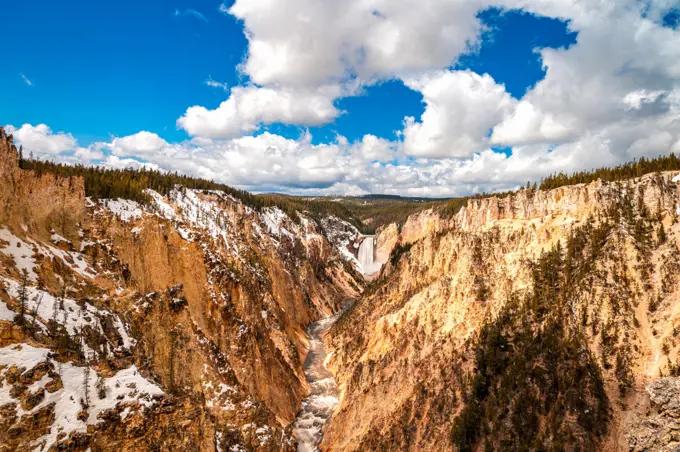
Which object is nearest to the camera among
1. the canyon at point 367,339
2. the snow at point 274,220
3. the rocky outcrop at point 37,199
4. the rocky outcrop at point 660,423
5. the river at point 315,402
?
the canyon at point 367,339

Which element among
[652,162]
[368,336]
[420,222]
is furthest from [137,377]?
[420,222]

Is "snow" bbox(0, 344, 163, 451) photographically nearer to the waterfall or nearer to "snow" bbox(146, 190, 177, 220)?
"snow" bbox(146, 190, 177, 220)

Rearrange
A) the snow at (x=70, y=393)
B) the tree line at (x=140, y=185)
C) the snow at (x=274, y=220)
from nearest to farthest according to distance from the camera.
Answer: the snow at (x=70, y=393), the tree line at (x=140, y=185), the snow at (x=274, y=220)

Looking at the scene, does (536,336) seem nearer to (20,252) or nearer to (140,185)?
(20,252)

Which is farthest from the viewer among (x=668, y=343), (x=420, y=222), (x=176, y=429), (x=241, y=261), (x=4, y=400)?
(x=420, y=222)

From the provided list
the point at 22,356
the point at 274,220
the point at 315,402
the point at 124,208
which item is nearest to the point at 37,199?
the point at 124,208

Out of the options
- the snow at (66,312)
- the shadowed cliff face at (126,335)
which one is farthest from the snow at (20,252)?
the snow at (66,312)

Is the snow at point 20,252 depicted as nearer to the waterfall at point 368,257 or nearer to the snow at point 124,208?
the snow at point 124,208

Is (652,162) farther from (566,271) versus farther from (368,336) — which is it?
(368,336)
